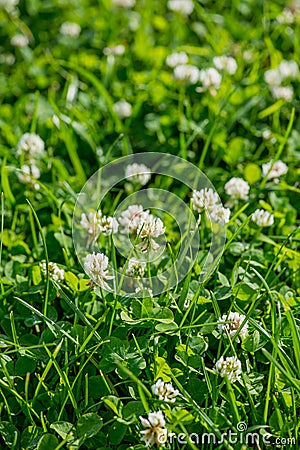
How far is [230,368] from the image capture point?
46.3 inches

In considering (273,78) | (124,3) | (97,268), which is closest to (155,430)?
(97,268)

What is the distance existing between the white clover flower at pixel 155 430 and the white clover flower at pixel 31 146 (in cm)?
86

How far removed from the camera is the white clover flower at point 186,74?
194 centimetres

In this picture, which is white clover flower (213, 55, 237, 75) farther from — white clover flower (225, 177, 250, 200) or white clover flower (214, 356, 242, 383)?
white clover flower (214, 356, 242, 383)

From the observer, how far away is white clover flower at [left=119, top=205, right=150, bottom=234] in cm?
135

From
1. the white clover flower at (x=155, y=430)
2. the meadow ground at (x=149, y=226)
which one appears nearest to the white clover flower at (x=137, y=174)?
the meadow ground at (x=149, y=226)

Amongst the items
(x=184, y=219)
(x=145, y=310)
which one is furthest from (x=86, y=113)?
(x=145, y=310)

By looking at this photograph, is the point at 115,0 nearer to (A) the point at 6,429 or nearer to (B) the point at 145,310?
(B) the point at 145,310

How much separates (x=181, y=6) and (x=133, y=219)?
1216 mm

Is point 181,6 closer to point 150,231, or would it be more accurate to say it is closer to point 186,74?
point 186,74

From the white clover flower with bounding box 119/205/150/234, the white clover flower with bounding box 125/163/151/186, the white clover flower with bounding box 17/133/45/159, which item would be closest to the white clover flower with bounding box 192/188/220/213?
the white clover flower with bounding box 119/205/150/234

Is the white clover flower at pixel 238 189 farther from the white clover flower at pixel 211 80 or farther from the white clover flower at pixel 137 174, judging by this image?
the white clover flower at pixel 211 80

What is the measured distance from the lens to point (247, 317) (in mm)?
1190

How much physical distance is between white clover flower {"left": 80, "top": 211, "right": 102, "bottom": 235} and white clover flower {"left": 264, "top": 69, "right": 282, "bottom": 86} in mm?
806
